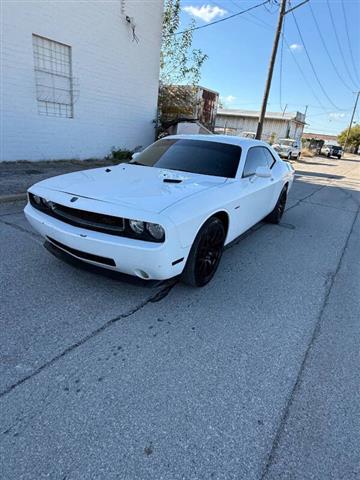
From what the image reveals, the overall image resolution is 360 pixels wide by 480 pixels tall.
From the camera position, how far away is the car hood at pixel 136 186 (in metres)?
2.73

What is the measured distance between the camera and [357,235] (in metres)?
6.22

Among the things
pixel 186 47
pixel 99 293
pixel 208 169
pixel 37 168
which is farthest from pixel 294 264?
pixel 186 47

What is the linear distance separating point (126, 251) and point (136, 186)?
82 cm

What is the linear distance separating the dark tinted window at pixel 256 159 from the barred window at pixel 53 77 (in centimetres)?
664

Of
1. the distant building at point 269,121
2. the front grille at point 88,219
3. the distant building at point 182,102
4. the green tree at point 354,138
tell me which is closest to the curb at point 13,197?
the front grille at point 88,219

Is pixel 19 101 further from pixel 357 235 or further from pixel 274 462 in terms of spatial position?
pixel 274 462

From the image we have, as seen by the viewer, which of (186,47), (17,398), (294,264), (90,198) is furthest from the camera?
(186,47)

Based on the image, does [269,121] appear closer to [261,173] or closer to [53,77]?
[53,77]

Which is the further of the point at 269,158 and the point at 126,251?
the point at 269,158

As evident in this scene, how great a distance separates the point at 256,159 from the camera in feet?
14.9

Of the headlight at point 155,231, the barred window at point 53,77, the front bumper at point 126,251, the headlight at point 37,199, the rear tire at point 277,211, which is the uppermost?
the barred window at point 53,77

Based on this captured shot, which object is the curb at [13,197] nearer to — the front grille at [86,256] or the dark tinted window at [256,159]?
the front grille at [86,256]

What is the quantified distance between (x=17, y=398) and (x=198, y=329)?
1402 millimetres

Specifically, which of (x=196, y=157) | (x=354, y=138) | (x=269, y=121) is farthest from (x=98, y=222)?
(x=354, y=138)
